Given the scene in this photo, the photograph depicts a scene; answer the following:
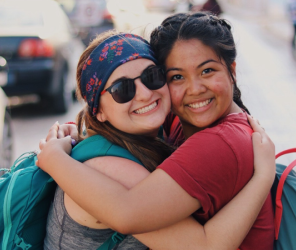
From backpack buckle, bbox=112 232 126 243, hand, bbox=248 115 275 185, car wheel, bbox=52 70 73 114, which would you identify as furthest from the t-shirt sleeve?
car wheel, bbox=52 70 73 114

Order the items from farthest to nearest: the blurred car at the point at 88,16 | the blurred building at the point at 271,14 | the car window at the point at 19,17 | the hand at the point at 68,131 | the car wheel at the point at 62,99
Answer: the blurred building at the point at 271,14, the blurred car at the point at 88,16, the car wheel at the point at 62,99, the car window at the point at 19,17, the hand at the point at 68,131

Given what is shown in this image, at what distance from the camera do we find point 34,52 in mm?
6426

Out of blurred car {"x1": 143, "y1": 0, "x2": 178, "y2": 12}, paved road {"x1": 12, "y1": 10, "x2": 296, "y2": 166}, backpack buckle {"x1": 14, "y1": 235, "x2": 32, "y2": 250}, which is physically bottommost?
blurred car {"x1": 143, "y1": 0, "x2": 178, "y2": 12}

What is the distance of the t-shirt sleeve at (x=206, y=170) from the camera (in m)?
1.57

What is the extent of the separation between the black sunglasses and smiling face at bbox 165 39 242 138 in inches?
4.3

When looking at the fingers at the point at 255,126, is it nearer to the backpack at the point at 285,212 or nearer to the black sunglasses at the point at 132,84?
the backpack at the point at 285,212

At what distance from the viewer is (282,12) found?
74.0 feet

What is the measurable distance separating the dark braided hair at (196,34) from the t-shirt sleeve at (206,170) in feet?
2.03

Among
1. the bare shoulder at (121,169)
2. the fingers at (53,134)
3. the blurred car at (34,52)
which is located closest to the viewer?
the bare shoulder at (121,169)

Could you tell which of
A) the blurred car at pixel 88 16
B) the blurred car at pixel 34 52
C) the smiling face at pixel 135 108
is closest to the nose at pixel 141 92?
the smiling face at pixel 135 108

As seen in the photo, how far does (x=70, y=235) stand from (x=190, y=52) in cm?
110

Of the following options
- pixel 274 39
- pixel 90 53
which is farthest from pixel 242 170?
pixel 274 39

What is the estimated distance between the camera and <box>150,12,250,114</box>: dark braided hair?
2037 mm

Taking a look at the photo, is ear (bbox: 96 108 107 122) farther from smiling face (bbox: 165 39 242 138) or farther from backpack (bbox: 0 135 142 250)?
smiling face (bbox: 165 39 242 138)
